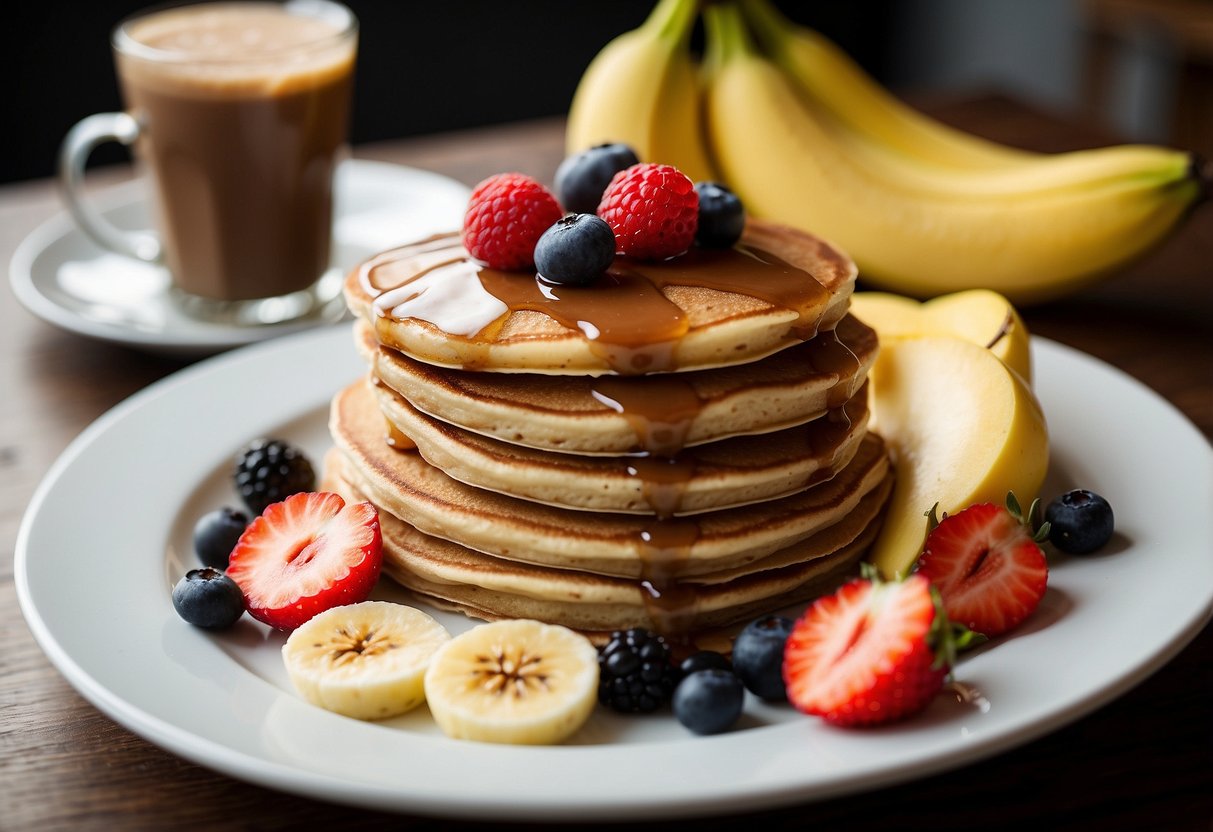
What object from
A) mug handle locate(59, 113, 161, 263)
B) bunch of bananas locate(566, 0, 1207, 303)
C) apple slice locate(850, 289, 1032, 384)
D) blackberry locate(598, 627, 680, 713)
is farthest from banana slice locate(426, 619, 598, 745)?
mug handle locate(59, 113, 161, 263)

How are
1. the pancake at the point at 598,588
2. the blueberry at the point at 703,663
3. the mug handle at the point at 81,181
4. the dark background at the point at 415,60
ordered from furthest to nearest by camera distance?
the dark background at the point at 415,60 → the mug handle at the point at 81,181 → the pancake at the point at 598,588 → the blueberry at the point at 703,663

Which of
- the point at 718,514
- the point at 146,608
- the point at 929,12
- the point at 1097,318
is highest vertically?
the point at 718,514

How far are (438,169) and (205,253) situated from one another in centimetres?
91

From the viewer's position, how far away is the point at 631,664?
1.30 m

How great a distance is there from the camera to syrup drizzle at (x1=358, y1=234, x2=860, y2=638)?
1389 millimetres

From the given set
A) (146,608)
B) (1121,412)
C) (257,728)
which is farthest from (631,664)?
(1121,412)

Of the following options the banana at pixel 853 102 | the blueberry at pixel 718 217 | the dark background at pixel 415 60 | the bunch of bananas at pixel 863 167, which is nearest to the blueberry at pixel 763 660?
the blueberry at pixel 718 217

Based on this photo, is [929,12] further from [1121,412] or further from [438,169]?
[1121,412]

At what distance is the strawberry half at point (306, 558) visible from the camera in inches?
57.3

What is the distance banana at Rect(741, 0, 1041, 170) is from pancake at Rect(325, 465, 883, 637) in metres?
1.39

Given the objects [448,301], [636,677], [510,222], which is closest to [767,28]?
[510,222]

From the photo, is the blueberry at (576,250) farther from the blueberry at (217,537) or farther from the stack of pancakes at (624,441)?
the blueberry at (217,537)

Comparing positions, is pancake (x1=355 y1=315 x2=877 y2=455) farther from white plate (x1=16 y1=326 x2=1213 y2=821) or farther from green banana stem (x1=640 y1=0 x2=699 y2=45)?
green banana stem (x1=640 y1=0 x2=699 y2=45)

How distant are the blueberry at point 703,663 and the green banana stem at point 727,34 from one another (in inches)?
64.7
